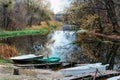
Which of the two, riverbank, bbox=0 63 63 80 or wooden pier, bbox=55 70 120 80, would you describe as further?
riverbank, bbox=0 63 63 80

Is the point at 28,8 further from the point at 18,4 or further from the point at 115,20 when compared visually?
the point at 115,20

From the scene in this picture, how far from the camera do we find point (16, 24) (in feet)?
239

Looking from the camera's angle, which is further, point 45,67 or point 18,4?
point 18,4

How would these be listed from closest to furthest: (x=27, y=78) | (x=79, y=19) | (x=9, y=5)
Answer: (x=27, y=78)
(x=79, y=19)
(x=9, y=5)

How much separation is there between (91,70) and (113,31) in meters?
34.3


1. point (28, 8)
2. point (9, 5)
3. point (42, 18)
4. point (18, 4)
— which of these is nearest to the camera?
point (9, 5)

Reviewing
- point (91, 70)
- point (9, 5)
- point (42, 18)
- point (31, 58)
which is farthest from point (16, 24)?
point (91, 70)

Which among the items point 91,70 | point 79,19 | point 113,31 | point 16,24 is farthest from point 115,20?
point 91,70

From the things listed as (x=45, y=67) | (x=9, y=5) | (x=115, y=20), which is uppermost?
(x=9, y=5)

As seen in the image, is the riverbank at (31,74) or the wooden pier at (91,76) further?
the riverbank at (31,74)

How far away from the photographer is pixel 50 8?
98.5 metres

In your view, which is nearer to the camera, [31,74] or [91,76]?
[91,76]

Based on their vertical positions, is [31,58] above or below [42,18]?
below

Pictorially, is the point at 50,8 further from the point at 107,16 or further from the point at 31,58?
the point at 31,58
